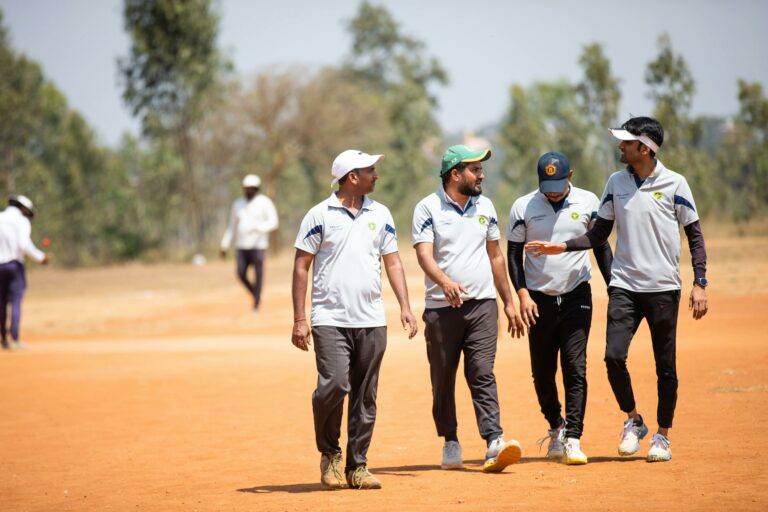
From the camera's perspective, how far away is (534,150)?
184 ft

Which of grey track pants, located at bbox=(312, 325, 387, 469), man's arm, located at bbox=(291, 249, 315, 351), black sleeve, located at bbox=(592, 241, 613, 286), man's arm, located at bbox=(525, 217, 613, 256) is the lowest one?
grey track pants, located at bbox=(312, 325, 387, 469)

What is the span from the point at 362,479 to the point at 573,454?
1505 mm

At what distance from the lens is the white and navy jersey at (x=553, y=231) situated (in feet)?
27.1

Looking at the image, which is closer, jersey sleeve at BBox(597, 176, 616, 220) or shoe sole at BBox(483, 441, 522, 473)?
shoe sole at BBox(483, 441, 522, 473)

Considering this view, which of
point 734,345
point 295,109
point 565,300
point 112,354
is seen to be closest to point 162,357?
point 112,354

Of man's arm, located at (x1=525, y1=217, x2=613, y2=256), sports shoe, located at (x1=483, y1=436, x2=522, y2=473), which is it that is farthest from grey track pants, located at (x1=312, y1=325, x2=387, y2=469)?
man's arm, located at (x1=525, y1=217, x2=613, y2=256)

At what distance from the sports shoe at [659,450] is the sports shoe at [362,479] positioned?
1.90 metres

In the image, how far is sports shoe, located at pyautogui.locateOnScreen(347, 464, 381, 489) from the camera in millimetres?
7535

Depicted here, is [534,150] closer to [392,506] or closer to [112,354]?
[112,354]

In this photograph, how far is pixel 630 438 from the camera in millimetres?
8047

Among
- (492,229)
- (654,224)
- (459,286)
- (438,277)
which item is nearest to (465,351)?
(459,286)

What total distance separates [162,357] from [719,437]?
33.8ft

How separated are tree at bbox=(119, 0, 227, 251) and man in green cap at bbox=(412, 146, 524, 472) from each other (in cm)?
4673

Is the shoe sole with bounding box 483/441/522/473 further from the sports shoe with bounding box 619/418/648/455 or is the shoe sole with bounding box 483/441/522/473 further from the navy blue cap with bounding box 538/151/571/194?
the navy blue cap with bounding box 538/151/571/194
